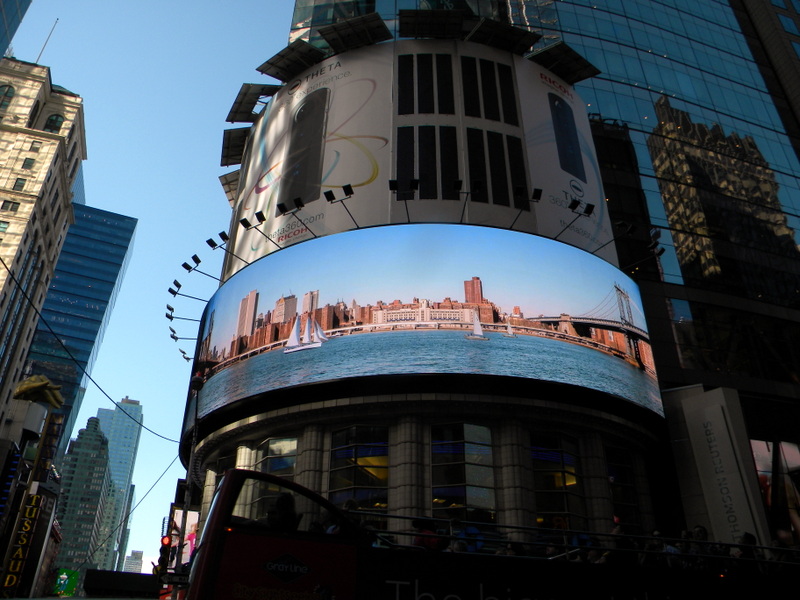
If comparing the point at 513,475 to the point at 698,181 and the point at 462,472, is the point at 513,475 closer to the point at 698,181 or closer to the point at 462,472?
the point at 462,472

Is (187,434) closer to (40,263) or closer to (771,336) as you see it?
(771,336)

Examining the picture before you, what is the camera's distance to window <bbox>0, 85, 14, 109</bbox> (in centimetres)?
8881

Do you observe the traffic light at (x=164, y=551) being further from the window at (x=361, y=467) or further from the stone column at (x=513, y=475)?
the stone column at (x=513, y=475)

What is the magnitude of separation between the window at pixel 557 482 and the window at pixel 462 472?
2036mm

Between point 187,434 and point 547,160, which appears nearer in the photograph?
point 187,434

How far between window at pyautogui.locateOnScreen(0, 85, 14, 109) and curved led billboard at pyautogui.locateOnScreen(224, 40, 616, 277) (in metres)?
72.7

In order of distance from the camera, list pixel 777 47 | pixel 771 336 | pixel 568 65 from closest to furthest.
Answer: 1. pixel 771 336
2. pixel 568 65
3. pixel 777 47

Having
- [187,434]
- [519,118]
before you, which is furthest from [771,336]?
[187,434]

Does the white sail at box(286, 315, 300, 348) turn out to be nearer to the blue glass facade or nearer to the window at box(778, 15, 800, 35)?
the blue glass facade

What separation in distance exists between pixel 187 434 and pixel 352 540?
861 inches

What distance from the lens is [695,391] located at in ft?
98.9

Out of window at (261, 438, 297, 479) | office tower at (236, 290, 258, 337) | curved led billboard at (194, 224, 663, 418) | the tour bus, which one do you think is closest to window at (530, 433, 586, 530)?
curved led billboard at (194, 224, 663, 418)

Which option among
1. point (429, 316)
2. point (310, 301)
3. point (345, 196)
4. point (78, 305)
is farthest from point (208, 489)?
point (78, 305)

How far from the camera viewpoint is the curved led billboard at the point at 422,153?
30.8 meters
